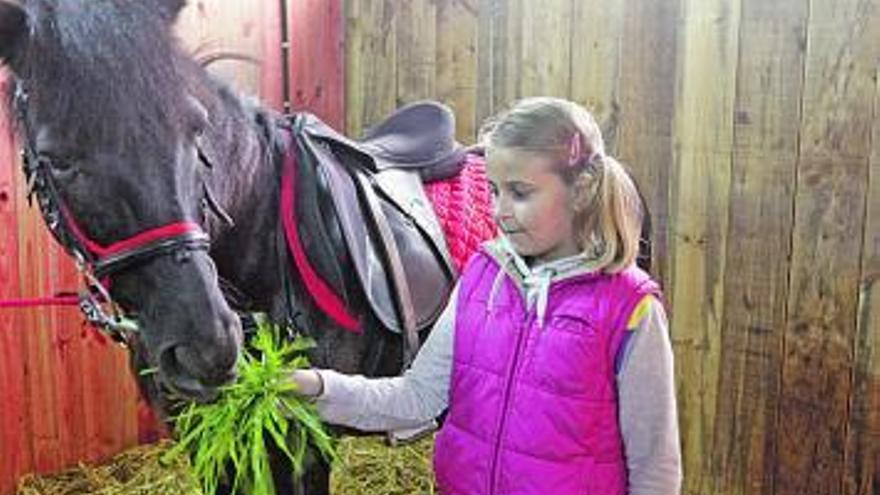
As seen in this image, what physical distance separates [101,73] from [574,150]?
0.64m

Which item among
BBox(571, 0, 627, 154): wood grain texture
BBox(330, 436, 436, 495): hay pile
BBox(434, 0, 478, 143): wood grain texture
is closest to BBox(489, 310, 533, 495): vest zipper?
BBox(330, 436, 436, 495): hay pile

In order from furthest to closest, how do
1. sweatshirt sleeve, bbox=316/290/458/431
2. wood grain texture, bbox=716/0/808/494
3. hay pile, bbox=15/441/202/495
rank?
hay pile, bbox=15/441/202/495
wood grain texture, bbox=716/0/808/494
sweatshirt sleeve, bbox=316/290/458/431

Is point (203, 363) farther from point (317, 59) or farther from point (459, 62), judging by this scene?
point (317, 59)

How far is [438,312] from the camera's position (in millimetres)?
1962

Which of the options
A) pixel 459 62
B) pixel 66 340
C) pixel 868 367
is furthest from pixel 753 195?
pixel 66 340

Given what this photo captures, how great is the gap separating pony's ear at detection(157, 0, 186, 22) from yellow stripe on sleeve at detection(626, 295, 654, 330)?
0.80 meters

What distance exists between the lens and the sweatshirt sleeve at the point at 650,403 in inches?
51.0

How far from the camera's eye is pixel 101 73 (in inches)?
51.1

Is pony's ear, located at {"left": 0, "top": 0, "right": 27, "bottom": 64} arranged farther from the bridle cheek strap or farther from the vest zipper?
the vest zipper

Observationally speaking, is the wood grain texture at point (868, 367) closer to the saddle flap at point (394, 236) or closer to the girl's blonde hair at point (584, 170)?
the saddle flap at point (394, 236)

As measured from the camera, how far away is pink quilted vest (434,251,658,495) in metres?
1.32

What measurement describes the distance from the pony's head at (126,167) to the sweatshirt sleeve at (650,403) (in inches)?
21.2

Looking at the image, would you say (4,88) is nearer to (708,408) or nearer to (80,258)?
(80,258)

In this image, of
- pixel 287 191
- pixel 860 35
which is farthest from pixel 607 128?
pixel 287 191
